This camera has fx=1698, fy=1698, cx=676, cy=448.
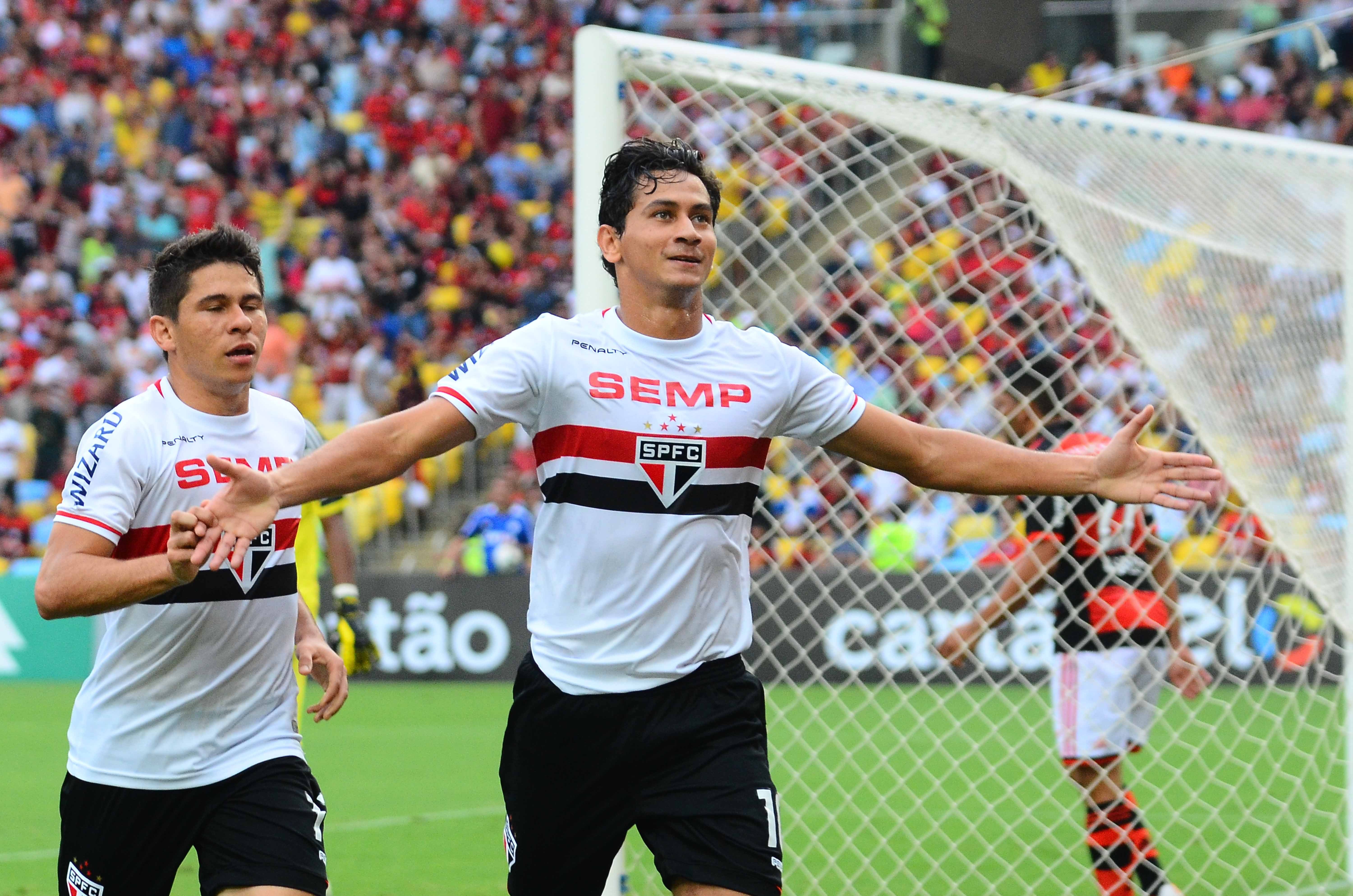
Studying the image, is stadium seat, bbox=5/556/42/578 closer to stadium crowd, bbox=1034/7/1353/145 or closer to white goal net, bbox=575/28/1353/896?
white goal net, bbox=575/28/1353/896

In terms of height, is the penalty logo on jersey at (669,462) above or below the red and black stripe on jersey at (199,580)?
above

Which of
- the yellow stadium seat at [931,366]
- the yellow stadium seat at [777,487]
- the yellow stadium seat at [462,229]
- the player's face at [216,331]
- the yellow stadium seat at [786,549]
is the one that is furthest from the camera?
the yellow stadium seat at [462,229]

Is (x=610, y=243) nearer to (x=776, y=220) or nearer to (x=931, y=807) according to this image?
(x=776, y=220)

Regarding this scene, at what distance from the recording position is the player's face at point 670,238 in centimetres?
400

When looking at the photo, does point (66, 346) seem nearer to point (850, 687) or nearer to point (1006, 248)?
point (850, 687)

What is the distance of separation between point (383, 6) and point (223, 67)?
2.41m

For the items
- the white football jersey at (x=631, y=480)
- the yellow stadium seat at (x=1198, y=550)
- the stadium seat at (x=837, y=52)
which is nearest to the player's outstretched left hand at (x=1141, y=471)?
the white football jersey at (x=631, y=480)

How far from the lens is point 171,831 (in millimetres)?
4043

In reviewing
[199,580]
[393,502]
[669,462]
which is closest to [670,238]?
[669,462]

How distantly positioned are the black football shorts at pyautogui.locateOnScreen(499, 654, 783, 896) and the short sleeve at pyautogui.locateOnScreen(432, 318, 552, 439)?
646 mm

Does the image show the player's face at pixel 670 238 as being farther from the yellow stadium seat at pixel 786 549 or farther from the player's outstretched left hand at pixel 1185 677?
the yellow stadium seat at pixel 786 549

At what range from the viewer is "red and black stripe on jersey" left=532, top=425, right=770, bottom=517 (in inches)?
155

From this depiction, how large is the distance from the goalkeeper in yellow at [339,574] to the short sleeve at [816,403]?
4.43 ft

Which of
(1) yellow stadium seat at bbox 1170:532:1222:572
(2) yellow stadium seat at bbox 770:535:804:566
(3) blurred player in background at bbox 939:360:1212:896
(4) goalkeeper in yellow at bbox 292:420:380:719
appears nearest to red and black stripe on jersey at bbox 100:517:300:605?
(4) goalkeeper in yellow at bbox 292:420:380:719
